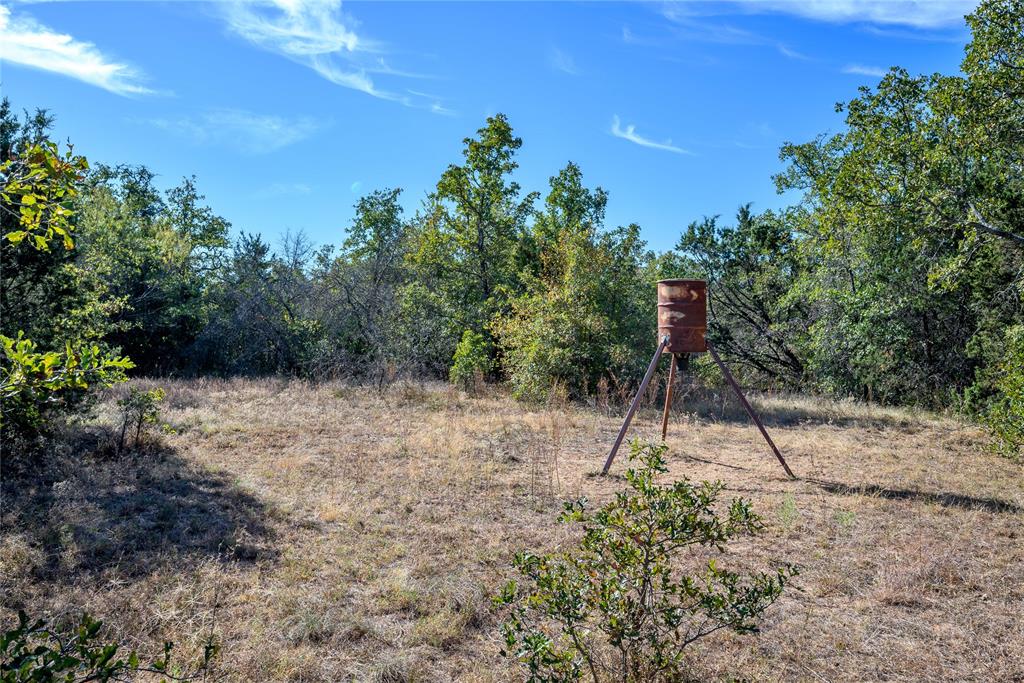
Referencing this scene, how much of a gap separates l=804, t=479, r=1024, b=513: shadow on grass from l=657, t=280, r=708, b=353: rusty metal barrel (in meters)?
2.12

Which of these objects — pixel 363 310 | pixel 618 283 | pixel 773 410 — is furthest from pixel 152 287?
pixel 773 410

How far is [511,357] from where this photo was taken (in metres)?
14.1

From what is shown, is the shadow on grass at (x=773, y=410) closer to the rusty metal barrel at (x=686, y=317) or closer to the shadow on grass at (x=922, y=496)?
the rusty metal barrel at (x=686, y=317)

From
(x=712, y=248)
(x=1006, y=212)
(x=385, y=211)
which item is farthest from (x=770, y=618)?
(x=385, y=211)

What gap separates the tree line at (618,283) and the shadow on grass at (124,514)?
3.14 feet

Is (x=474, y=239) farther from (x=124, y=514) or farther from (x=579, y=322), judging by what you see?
(x=124, y=514)

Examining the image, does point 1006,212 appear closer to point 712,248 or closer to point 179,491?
point 712,248

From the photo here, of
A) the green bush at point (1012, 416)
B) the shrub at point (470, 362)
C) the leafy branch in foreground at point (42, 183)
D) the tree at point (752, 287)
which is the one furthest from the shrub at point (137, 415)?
the tree at point (752, 287)

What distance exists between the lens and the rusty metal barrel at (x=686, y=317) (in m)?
7.51

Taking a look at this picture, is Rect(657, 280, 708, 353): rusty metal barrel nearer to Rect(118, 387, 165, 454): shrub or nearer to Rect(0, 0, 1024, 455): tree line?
Rect(0, 0, 1024, 455): tree line

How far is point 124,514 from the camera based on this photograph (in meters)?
5.47

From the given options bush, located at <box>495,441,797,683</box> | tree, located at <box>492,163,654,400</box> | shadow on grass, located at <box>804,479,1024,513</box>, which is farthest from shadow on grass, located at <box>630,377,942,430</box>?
bush, located at <box>495,441,797,683</box>

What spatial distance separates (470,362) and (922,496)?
10.2 meters

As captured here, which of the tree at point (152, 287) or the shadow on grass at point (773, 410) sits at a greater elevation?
the tree at point (152, 287)
